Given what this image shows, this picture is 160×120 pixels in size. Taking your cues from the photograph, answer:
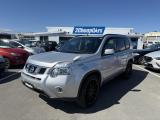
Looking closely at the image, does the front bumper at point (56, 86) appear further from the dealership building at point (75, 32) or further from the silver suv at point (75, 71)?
the dealership building at point (75, 32)

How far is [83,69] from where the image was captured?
4637 mm

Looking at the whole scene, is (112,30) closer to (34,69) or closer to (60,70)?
(34,69)

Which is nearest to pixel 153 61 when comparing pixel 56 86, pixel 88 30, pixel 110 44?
pixel 110 44

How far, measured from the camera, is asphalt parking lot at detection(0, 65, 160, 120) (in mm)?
4496

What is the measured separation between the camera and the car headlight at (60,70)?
432cm

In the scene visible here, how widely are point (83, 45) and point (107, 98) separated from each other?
1788 millimetres

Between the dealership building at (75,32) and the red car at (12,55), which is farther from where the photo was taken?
the dealership building at (75,32)

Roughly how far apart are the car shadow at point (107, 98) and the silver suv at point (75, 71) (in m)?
0.24

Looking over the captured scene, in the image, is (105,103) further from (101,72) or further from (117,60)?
(117,60)

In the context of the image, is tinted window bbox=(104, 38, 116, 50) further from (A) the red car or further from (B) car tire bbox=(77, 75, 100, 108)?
(A) the red car

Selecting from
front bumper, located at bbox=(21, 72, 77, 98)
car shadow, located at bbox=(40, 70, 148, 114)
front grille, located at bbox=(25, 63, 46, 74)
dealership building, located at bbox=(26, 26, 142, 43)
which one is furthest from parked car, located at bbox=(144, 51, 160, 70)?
dealership building, located at bbox=(26, 26, 142, 43)

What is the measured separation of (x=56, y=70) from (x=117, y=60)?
2.89 metres

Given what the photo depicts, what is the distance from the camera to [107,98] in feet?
19.0

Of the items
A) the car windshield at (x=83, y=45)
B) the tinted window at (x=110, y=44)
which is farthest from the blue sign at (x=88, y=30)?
the car windshield at (x=83, y=45)
